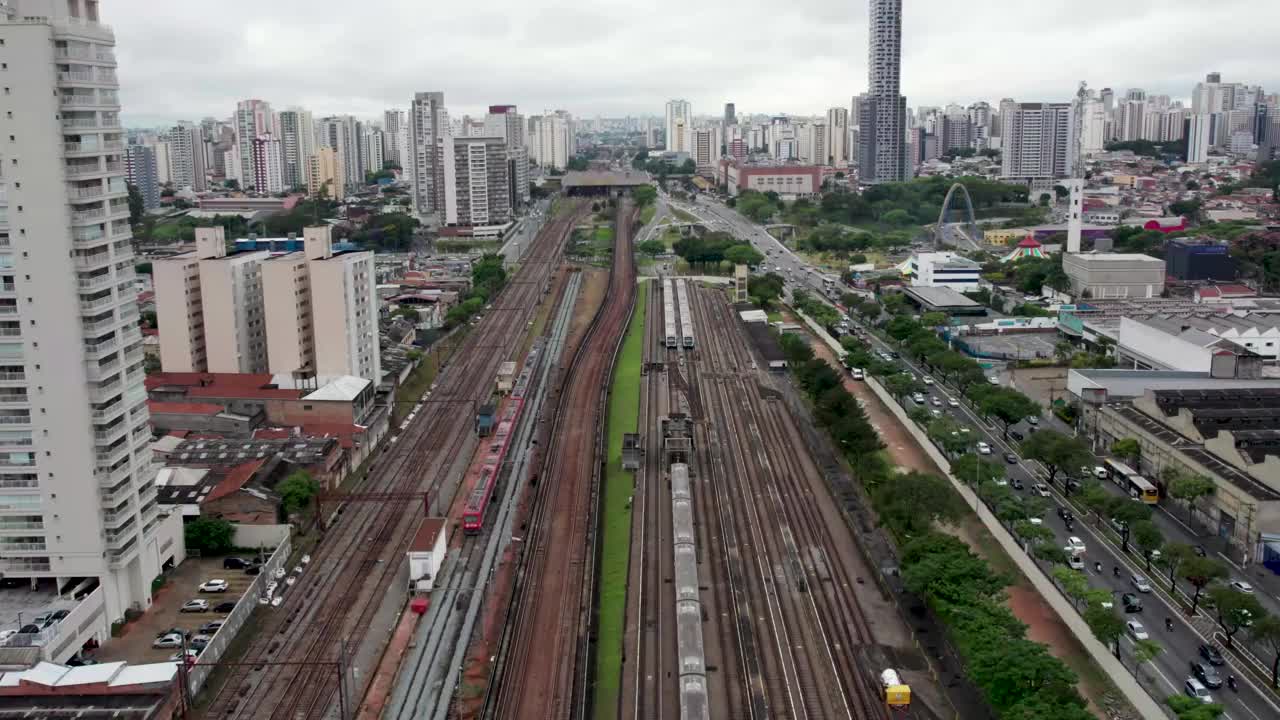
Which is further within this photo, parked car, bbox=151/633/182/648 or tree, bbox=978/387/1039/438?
tree, bbox=978/387/1039/438

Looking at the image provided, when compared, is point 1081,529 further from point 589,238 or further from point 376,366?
point 589,238

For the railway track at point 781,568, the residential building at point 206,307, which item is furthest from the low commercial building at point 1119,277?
the residential building at point 206,307

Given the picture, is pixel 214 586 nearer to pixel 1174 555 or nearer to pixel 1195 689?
pixel 1195 689

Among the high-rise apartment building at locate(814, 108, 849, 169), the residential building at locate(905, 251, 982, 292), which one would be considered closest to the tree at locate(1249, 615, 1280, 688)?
the residential building at locate(905, 251, 982, 292)

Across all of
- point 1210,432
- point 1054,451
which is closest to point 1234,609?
point 1054,451

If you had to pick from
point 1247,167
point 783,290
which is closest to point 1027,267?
point 783,290

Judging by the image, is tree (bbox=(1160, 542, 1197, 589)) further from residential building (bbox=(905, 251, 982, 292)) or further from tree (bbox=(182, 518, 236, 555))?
residential building (bbox=(905, 251, 982, 292))
